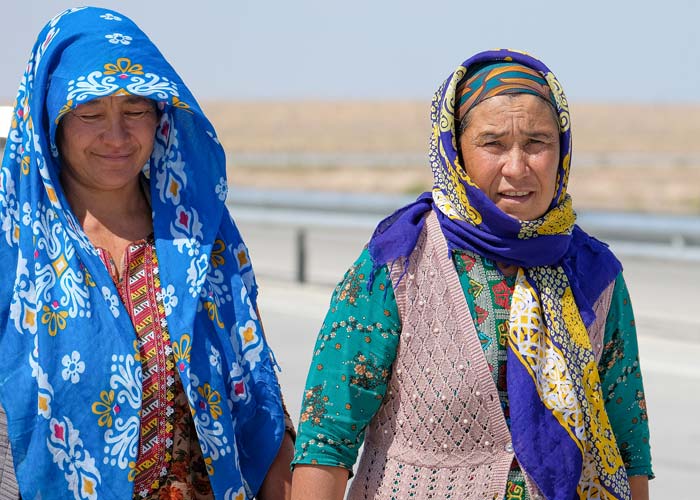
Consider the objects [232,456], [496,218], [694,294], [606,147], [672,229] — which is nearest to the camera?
[496,218]

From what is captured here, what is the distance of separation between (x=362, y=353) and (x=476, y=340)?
0.29 meters

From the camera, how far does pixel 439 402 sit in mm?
3354

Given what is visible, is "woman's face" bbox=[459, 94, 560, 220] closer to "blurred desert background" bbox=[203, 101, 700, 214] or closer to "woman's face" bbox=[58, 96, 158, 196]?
"woman's face" bbox=[58, 96, 158, 196]

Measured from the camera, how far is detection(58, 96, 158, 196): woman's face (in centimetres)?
347

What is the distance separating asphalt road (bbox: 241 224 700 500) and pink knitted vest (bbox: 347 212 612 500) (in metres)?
2.58

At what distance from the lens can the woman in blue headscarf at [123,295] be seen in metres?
3.36

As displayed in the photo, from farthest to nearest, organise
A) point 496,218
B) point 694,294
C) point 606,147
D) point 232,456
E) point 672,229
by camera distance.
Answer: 1. point 606,147
2. point 694,294
3. point 672,229
4. point 232,456
5. point 496,218

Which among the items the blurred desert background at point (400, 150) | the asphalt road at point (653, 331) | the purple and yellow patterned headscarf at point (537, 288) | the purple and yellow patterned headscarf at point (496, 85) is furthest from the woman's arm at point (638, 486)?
the blurred desert background at point (400, 150)

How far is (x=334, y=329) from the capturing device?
11.1ft

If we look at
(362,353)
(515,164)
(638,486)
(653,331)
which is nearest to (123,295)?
(362,353)

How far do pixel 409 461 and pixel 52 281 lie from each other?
1.03 m

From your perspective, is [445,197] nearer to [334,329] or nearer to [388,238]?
[388,238]

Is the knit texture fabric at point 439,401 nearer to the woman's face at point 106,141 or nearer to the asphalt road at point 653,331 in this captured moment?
the woman's face at point 106,141

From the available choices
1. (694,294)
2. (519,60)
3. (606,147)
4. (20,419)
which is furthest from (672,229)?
(606,147)
